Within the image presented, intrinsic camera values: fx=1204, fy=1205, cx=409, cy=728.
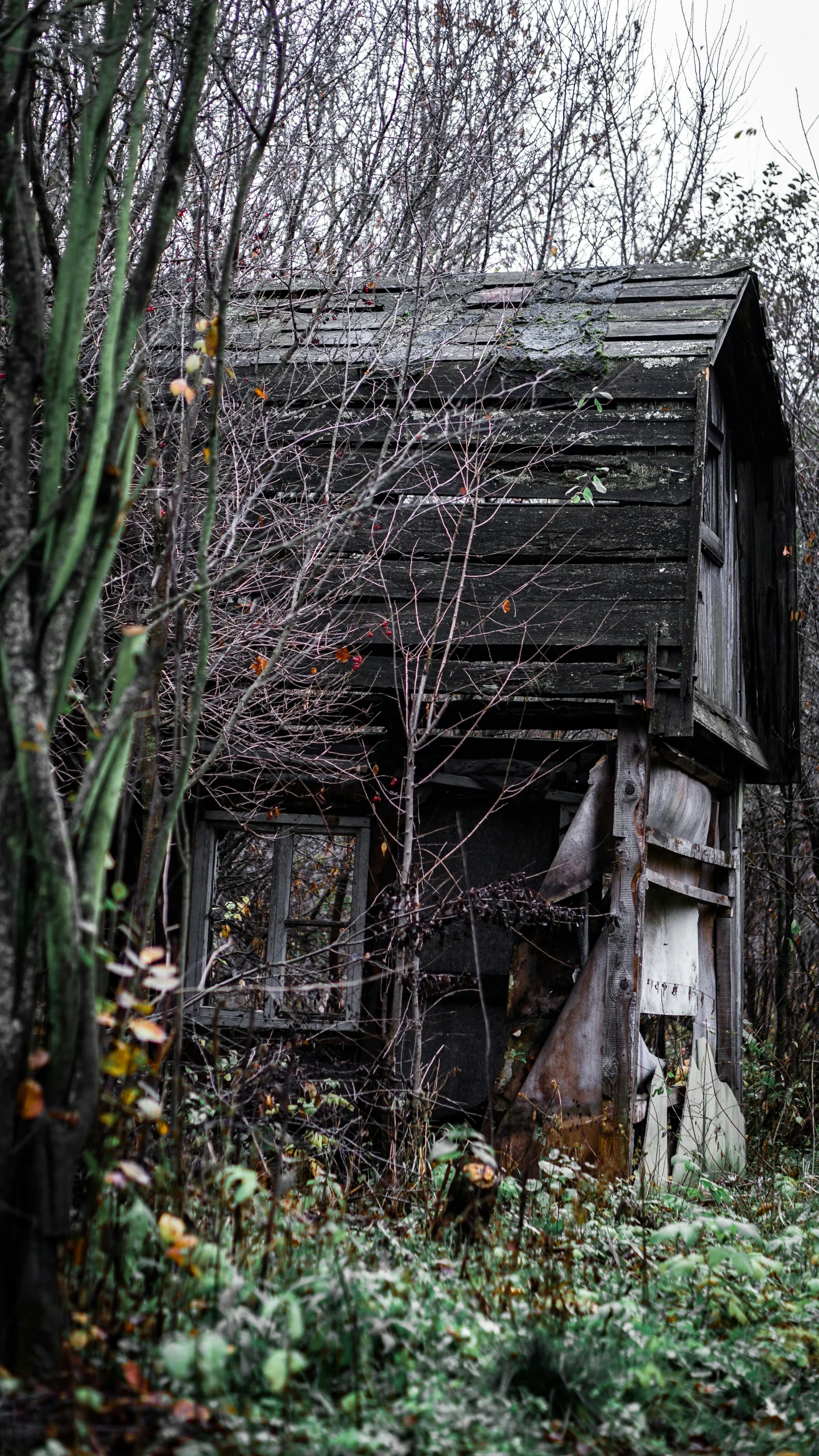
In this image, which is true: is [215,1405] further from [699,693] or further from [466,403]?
[466,403]

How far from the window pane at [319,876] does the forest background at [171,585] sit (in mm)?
2466

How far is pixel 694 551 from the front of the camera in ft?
23.3

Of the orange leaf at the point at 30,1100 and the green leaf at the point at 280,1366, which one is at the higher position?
the orange leaf at the point at 30,1100

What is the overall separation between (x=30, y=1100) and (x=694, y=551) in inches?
218

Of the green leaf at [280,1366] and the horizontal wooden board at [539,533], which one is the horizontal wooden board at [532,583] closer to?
the horizontal wooden board at [539,533]

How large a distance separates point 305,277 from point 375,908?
461cm

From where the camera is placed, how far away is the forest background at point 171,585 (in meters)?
2.60

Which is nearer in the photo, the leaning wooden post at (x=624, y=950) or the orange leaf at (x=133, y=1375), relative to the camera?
the orange leaf at (x=133, y=1375)

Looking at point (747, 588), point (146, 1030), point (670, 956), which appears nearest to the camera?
point (146, 1030)

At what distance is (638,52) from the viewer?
51.2 feet

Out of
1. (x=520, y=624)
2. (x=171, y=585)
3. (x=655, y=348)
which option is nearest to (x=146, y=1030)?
(x=171, y=585)

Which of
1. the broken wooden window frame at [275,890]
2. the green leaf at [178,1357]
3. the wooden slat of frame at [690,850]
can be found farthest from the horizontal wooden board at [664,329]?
the green leaf at [178,1357]

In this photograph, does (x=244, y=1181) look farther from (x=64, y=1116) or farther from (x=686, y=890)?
(x=686, y=890)

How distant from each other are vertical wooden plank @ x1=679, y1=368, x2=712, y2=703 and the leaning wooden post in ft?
1.32
